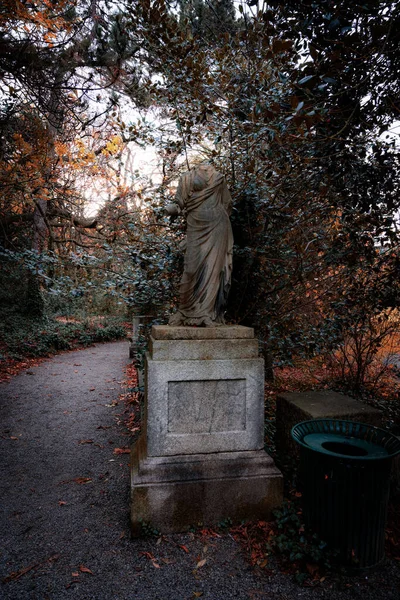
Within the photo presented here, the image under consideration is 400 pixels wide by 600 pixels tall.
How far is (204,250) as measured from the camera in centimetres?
334

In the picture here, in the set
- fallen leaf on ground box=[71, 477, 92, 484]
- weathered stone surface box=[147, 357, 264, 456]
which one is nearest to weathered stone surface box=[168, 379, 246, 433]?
weathered stone surface box=[147, 357, 264, 456]

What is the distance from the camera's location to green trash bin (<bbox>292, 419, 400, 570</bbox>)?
96.3 inches

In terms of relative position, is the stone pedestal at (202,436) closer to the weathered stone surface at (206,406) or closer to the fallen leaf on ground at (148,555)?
the weathered stone surface at (206,406)

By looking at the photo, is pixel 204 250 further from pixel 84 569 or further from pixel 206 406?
pixel 84 569

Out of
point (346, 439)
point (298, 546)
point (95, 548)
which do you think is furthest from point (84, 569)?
point (346, 439)

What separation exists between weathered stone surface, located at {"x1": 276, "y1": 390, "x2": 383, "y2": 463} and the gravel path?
119 cm

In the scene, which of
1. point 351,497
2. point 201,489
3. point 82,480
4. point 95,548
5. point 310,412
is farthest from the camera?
point 82,480

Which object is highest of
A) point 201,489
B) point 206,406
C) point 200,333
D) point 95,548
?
point 200,333

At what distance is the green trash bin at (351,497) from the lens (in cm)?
245

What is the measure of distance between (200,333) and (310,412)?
4.60ft

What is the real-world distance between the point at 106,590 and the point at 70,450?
106 inches

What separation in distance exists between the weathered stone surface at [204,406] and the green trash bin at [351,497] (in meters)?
0.61

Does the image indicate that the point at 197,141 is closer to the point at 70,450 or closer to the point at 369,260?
the point at 369,260

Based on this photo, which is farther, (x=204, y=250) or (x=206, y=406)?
(x=204, y=250)
